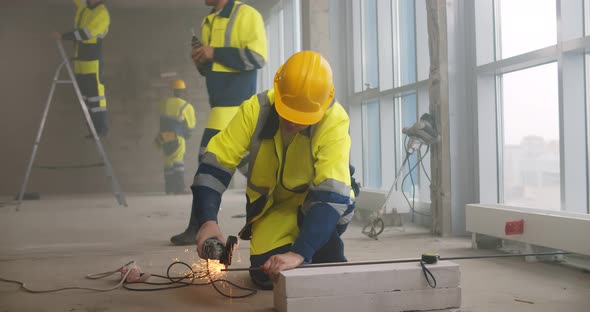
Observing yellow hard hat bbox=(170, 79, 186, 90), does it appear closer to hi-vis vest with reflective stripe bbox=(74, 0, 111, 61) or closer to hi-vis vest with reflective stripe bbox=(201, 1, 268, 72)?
hi-vis vest with reflective stripe bbox=(74, 0, 111, 61)

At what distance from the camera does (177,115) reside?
991cm

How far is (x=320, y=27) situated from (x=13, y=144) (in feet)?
18.9

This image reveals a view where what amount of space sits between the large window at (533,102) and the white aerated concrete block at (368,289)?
1.37 metres

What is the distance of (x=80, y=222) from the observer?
5.51 meters

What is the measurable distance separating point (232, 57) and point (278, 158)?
1633 millimetres

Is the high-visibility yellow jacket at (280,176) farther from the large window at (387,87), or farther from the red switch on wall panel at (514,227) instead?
the large window at (387,87)

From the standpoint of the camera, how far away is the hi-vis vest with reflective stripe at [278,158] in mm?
2182

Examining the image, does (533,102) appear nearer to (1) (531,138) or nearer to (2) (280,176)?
(1) (531,138)

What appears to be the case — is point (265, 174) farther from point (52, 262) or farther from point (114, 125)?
point (114, 125)

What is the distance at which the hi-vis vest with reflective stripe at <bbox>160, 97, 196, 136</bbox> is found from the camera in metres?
9.80

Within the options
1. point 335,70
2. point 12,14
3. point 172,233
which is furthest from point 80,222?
point 12,14

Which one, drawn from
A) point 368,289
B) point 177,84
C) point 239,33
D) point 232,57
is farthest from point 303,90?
point 177,84

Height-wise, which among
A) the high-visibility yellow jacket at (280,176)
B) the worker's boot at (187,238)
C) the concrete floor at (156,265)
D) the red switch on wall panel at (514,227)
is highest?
the high-visibility yellow jacket at (280,176)

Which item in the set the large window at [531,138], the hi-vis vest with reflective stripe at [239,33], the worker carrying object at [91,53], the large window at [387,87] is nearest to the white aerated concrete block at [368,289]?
the large window at [531,138]
